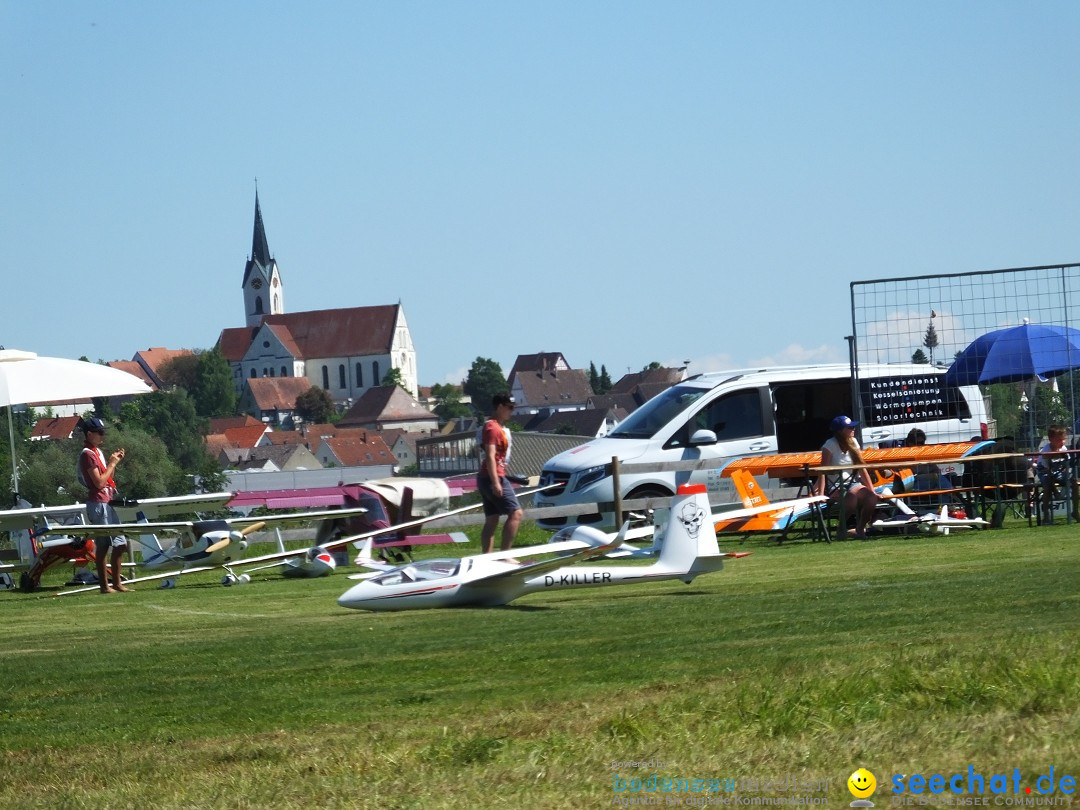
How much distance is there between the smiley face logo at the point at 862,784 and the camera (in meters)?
4.41

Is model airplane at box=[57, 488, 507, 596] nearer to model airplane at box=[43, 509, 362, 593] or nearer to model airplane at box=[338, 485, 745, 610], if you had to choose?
model airplane at box=[43, 509, 362, 593]

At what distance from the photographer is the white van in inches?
707

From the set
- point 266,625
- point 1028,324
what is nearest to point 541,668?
point 266,625

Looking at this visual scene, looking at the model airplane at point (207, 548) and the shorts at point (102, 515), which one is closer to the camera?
the shorts at point (102, 515)

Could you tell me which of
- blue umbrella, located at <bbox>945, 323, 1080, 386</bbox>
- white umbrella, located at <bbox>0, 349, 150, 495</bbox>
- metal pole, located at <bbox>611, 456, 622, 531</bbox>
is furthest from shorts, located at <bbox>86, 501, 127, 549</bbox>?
blue umbrella, located at <bbox>945, 323, 1080, 386</bbox>

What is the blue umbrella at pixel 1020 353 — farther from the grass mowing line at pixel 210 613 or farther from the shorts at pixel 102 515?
the shorts at pixel 102 515

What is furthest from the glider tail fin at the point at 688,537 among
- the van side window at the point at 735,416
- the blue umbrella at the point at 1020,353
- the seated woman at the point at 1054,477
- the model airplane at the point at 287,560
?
the van side window at the point at 735,416

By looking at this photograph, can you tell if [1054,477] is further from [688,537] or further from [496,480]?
[688,537]

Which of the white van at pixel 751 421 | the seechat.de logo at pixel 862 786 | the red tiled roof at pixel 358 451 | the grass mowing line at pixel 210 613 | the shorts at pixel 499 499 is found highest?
the white van at pixel 751 421

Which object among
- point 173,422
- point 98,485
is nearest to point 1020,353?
point 98,485

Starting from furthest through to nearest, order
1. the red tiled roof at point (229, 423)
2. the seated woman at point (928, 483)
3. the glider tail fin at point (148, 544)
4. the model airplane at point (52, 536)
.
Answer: the red tiled roof at point (229, 423), the seated woman at point (928, 483), the glider tail fin at point (148, 544), the model airplane at point (52, 536)

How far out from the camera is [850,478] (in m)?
16.0

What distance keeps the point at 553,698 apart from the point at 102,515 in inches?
335

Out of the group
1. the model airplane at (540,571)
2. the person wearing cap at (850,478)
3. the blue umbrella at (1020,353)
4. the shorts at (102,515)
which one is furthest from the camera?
the blue umbrella at (1020,353)
